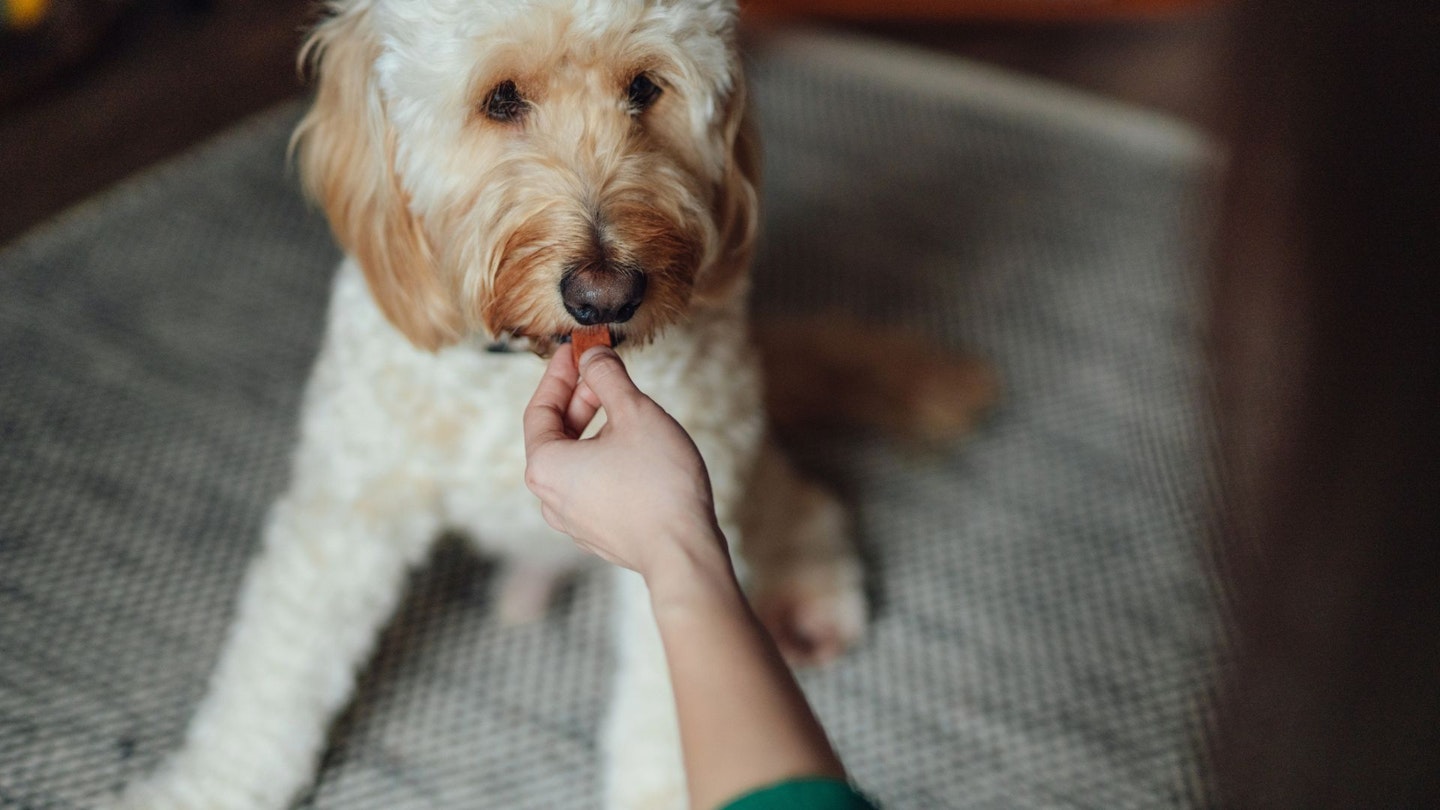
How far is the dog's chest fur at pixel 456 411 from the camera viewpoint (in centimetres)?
96

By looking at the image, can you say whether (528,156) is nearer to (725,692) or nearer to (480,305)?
(480,305)

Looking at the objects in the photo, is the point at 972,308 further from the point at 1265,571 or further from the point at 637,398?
the point at 637,398

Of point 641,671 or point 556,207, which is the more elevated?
point 556,207

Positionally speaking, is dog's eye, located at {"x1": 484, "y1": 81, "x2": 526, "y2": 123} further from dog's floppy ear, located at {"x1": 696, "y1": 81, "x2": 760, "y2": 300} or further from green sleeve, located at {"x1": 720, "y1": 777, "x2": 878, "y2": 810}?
green sleeve, located at {"x1": 720, "y1": 777, "x2": 878, "y2": 810}

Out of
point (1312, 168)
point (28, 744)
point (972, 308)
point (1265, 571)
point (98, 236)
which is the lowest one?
point (28, 744)

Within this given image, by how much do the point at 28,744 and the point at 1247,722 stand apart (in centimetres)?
114

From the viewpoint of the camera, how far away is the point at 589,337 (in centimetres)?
81

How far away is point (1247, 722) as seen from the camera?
3.20 ft

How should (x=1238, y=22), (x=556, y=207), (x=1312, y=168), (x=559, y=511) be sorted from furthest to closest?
(x=1238, y=22) → (x=1312, y=168) → (x=556, y=207) → (x=559, y=511)

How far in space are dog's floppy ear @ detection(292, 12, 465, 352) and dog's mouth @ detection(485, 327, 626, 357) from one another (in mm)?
51

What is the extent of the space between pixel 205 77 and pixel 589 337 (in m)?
1.74

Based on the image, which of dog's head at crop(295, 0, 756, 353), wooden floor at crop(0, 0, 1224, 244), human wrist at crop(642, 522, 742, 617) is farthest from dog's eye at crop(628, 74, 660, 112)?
wooden floor at crop(0, 0, 1224, 244)

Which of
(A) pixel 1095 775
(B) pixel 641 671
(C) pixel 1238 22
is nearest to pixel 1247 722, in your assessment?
(A) pixel 1095 775

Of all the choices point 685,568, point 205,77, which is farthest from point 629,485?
point 205,77
